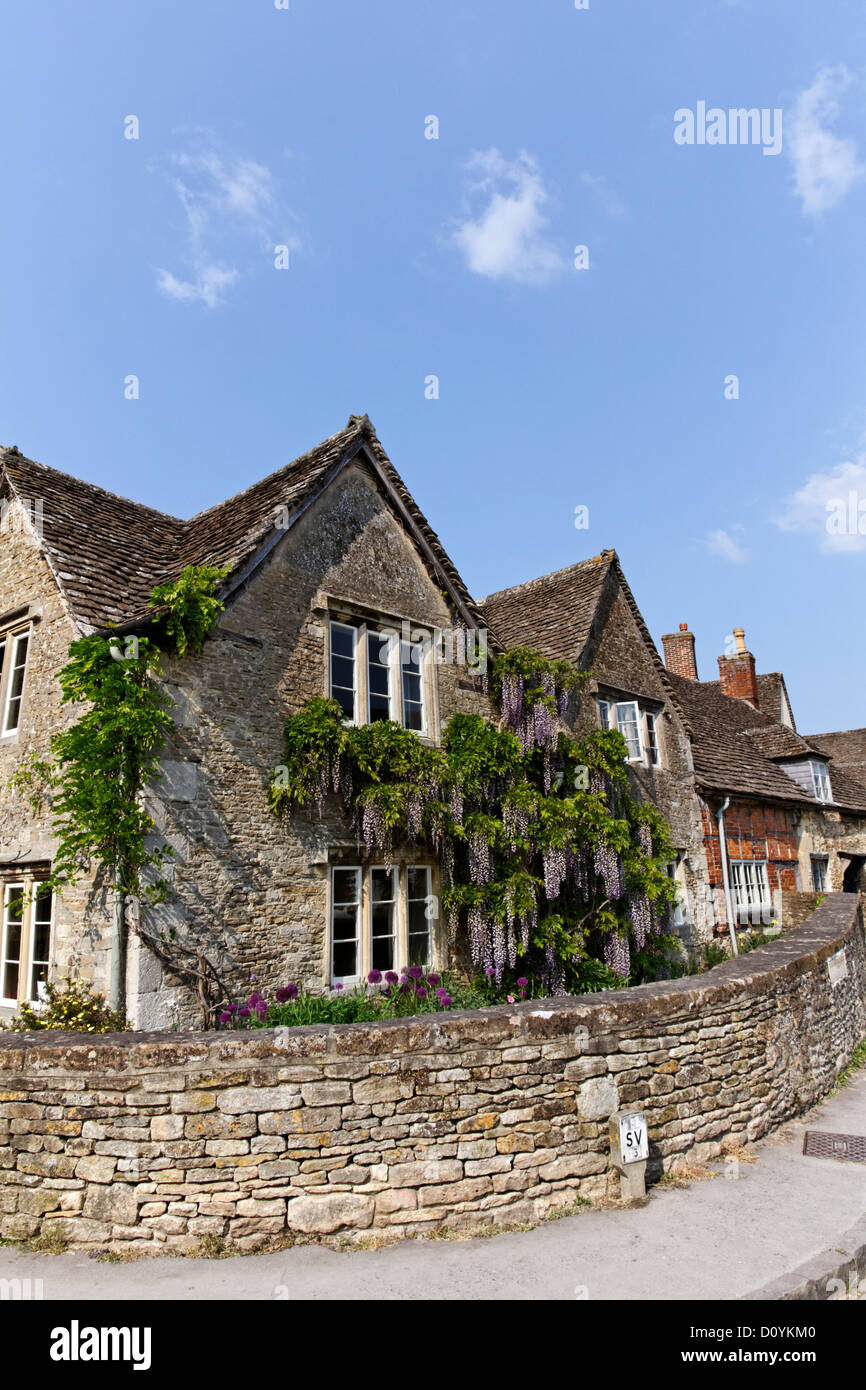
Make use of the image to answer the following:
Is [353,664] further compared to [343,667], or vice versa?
[353,664]

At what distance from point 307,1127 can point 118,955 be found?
323 cm

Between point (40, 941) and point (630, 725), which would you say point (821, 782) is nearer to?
point (630, 725)

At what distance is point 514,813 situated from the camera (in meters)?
10.6

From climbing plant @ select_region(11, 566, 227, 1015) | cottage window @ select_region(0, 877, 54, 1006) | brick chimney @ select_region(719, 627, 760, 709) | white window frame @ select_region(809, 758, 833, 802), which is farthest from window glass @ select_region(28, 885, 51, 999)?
brick chimney @ select_region(719, 627, 760, 709)

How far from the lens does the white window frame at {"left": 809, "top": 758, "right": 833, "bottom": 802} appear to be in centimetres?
2064

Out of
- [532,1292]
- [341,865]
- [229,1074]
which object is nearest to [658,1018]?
[532,1292]

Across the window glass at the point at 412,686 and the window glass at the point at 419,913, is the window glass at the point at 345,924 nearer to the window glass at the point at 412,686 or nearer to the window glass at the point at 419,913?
the window glass at the point at 419,913

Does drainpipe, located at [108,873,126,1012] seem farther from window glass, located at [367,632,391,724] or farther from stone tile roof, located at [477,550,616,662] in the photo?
stone tile roof, located at [477,550,616,662]

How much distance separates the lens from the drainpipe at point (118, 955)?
24.1 feet

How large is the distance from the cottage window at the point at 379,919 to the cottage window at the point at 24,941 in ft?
10.1

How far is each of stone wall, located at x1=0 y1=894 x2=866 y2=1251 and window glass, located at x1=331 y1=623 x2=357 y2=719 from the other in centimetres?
523

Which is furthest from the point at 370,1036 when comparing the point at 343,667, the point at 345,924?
the point at 343,667
